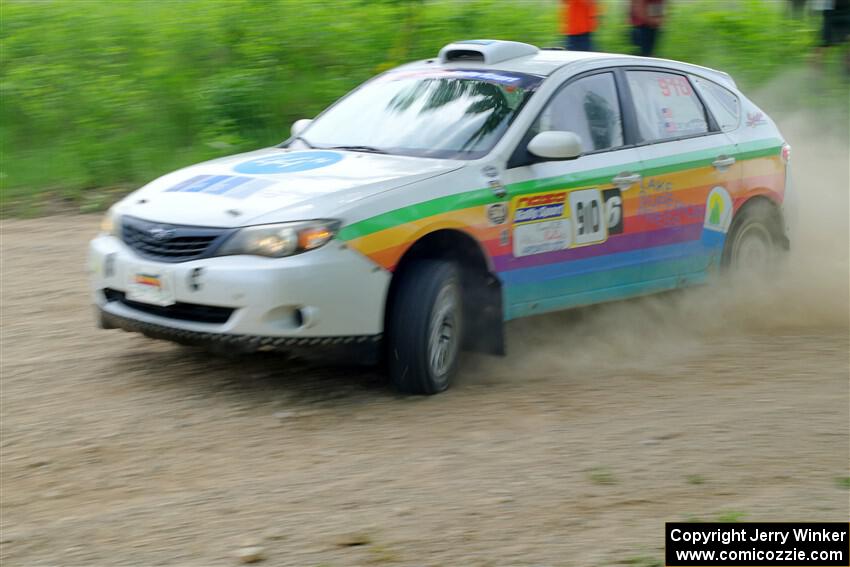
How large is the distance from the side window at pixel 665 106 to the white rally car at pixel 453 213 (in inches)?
0.5

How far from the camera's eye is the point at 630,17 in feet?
38.2

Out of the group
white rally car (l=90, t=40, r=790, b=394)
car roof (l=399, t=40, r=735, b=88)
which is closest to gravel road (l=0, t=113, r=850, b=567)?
white rally car (l=90, t=40, r=790, b=394)

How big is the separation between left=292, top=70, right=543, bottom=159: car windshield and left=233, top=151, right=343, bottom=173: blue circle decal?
269 mm

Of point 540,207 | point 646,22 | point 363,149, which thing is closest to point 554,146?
point 540,207

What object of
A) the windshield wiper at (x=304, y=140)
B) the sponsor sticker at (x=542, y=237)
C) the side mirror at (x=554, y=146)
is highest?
the side mirror at (x=554, y=146)

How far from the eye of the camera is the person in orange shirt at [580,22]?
1052 cm

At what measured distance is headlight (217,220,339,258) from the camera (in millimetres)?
5520

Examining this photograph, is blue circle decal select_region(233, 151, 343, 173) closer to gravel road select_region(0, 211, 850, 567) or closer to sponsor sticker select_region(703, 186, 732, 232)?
gravel road select_region(0, 211, 850, 567)

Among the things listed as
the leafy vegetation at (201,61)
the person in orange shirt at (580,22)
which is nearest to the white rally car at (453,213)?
the person in orange shirt at (580,22)

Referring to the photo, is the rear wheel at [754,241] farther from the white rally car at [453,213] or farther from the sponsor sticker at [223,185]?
the sponsor sticker at [223,185]

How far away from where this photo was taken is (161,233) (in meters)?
5.77

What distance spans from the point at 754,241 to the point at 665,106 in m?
1.20

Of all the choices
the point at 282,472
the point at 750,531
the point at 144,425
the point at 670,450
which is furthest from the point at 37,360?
Result: the point at 750,531

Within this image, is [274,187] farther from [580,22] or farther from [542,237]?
[580,22]
